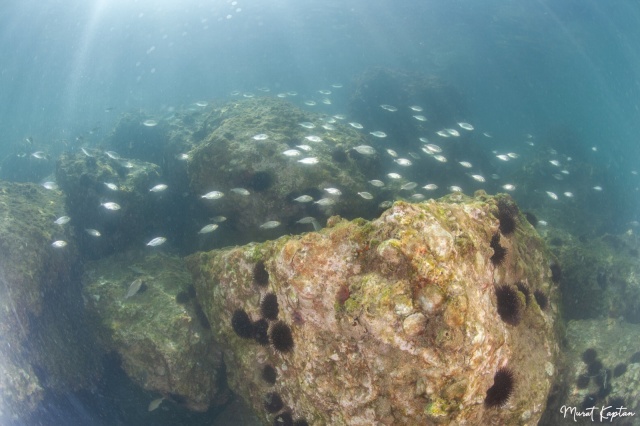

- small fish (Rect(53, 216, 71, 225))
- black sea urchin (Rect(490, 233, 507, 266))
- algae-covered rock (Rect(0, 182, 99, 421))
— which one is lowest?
algae-covered rock (Rect(0, 182, 99, 421))

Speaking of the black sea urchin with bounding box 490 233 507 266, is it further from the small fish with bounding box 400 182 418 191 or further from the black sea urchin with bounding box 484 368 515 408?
the small fish with bounding box 400 182 418 191

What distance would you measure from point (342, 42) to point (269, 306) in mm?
74735

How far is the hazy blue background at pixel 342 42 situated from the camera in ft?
135

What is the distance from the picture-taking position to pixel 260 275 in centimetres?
626

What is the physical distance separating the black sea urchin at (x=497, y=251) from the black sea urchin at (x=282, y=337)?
3.51 metres

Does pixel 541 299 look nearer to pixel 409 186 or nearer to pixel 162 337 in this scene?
pixel 409 186

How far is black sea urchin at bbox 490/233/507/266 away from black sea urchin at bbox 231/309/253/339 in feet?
14.4

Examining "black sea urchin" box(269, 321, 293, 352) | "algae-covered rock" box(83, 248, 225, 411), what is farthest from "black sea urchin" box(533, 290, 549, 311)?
"algae-covered rock" box(83, 248, 225, 411)

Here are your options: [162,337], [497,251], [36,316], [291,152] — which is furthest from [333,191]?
[36,316]

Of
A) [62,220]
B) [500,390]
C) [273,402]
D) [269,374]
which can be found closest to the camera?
[500,390]

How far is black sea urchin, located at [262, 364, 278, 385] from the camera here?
20.0 feet

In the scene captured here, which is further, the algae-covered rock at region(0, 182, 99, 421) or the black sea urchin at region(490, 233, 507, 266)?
the algae-covered rock at region(0, 182, 99, 421)

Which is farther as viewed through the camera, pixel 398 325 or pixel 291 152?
pixel 291 152

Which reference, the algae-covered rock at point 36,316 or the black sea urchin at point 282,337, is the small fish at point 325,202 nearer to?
the black sea urchin at point 282,337
